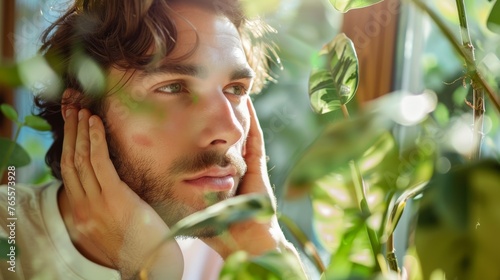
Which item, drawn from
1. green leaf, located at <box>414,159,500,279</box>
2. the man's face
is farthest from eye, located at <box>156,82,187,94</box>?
green leaf, located at <box>414,159,500,279</box>

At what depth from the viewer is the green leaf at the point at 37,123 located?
84cm

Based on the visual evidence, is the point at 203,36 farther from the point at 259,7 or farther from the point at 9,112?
the point at 9,112

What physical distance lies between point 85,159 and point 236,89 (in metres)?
0.20

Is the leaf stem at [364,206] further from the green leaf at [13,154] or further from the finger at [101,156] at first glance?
the green leaf at [13,154]

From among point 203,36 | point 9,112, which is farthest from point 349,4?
point 9,112

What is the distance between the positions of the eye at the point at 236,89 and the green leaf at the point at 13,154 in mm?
266

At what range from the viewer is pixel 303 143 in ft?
2.80

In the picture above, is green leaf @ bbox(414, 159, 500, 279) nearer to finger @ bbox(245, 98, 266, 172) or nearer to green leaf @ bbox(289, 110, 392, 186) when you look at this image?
green leaf @ bbox(289, 110, 392, 186)

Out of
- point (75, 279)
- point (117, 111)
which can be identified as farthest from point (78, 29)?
point (75, 279)

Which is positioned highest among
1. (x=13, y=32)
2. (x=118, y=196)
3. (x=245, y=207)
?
(x=245, y=207)

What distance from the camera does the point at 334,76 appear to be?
27.9 inches

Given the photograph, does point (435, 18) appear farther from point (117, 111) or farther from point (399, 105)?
point (117, 111)

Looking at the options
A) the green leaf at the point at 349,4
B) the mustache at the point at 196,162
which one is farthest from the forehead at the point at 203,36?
the green leaf at the point at 349,4

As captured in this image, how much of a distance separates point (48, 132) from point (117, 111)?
108mm
